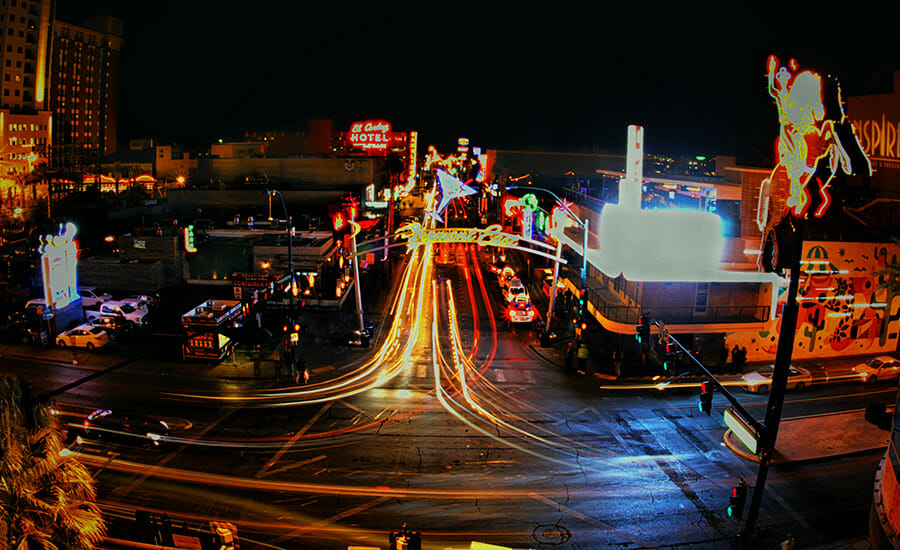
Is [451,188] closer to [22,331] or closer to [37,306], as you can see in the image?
[37,306]

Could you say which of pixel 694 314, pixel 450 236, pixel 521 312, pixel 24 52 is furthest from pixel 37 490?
pixel 24 52

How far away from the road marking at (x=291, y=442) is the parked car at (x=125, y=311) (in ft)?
58.5

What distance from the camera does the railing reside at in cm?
2897

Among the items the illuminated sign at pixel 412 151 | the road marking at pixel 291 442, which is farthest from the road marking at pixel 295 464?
the illuminated sign at pixel 412 151

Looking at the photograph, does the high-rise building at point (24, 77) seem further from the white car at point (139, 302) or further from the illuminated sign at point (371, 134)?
the white car at point (139, 302)

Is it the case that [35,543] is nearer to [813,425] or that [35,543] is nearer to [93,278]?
[813,425]

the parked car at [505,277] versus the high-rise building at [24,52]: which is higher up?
the high-rise building at [24,52]

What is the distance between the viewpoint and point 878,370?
88.6 ft

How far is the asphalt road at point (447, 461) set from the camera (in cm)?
1541

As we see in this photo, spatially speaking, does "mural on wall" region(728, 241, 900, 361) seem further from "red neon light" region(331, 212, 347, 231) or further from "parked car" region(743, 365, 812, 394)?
"red neon light" region(331, 212, 347, 231)

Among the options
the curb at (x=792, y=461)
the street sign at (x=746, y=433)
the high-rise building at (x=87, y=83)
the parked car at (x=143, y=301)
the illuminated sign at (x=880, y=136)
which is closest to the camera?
the street sign at (x=746, y=433)

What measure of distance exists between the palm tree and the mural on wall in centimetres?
2991

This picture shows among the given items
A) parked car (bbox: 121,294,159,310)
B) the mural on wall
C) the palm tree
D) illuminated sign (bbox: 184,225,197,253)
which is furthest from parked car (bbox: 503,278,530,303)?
the palm tree

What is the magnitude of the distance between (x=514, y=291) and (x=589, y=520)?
1030 inches
